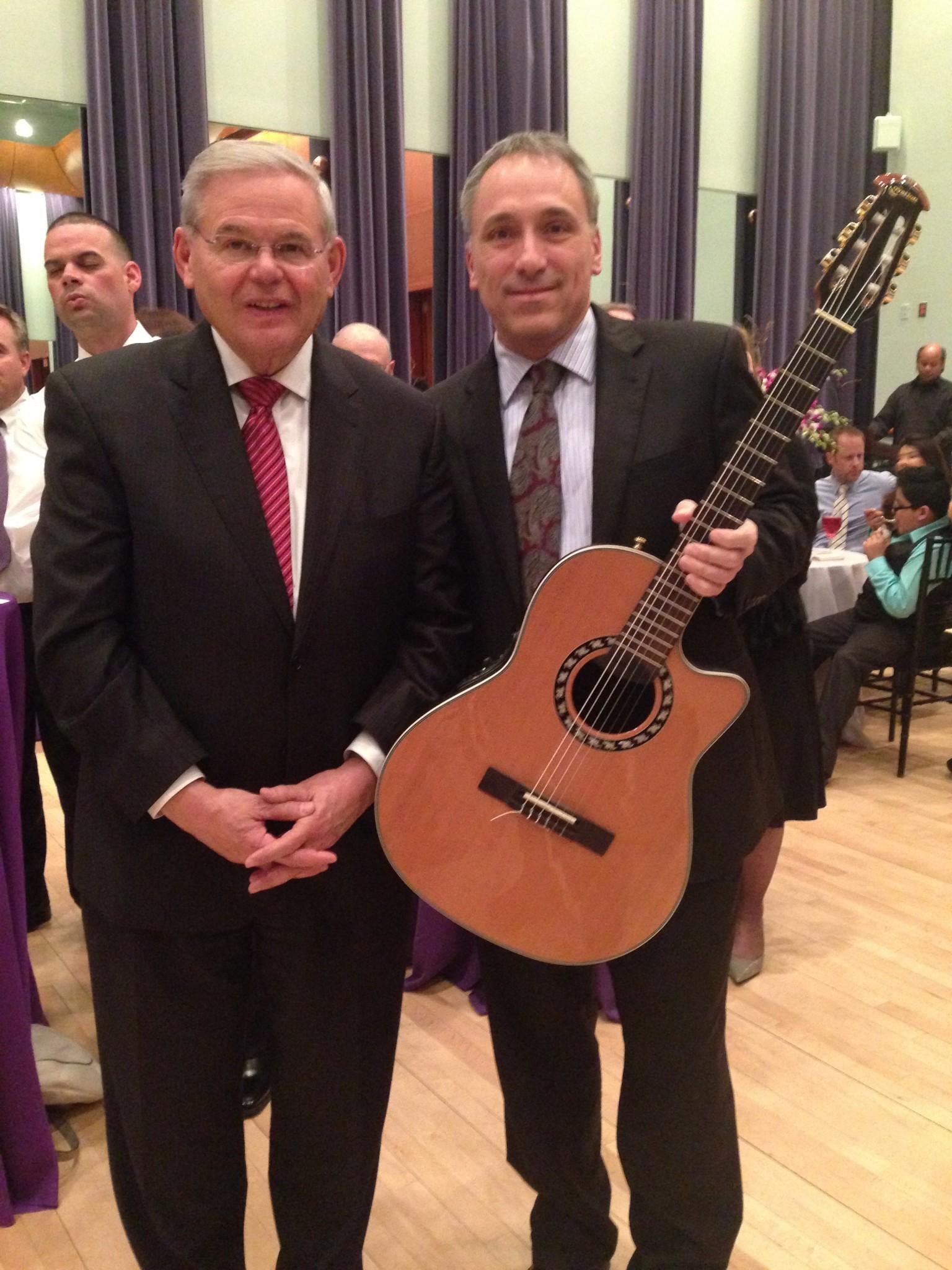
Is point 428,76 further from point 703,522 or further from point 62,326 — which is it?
point 703,522

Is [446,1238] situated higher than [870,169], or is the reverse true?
[870,169]

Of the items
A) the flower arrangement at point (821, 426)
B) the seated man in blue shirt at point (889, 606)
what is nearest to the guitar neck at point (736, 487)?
the seated man in blue shirt at point (889, 606)

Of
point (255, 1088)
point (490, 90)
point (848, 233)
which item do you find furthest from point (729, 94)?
point (255, 1088)

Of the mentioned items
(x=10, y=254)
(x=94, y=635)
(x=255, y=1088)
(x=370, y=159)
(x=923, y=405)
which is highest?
(x=370, y=159)

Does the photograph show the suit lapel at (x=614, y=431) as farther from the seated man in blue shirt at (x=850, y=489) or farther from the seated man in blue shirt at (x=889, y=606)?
the seated man in blue shirt at (x=850, y=489)

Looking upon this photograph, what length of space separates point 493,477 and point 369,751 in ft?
1.36

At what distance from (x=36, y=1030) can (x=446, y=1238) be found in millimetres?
1013

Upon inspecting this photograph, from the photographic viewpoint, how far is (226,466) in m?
1.25

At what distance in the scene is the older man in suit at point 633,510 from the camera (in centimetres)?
137

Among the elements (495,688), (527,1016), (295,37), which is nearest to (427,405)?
(495,688)

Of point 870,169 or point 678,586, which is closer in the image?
point 678,586

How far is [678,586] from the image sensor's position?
129 cm

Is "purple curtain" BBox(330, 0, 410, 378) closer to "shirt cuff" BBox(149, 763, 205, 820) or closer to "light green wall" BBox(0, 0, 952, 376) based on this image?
"light green wall" BBox(0, 0, 952, 376)

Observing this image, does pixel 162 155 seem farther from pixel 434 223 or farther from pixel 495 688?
pixel 495 688
